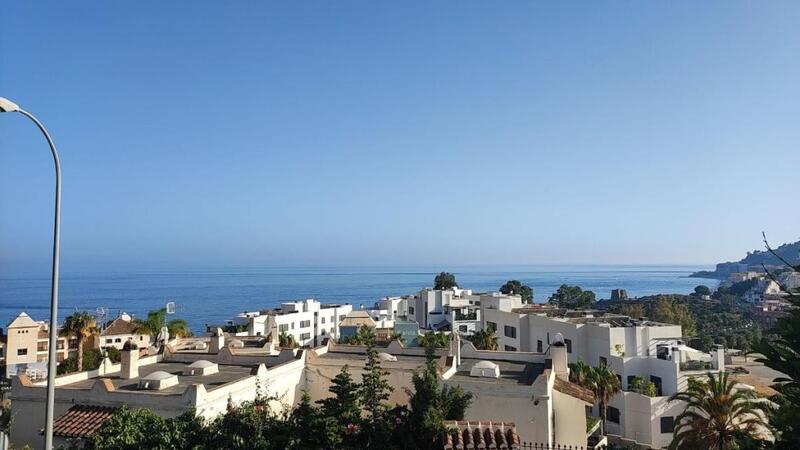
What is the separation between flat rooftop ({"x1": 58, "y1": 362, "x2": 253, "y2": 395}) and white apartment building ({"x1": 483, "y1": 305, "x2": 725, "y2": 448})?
2238 cm

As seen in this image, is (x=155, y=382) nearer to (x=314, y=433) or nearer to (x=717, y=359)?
(x=314, y=433)

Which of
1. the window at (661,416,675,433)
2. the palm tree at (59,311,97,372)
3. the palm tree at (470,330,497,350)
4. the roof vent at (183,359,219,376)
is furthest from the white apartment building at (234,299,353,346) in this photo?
the roof vent at (183,359,219,376)

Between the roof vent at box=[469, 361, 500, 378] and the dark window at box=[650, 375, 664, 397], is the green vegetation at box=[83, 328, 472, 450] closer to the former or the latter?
the roof vent at box=[469, 361, 500, 378]

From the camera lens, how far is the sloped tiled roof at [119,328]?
209 ft

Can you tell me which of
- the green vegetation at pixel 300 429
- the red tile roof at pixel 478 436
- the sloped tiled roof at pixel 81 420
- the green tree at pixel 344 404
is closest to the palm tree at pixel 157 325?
the sloped tiled roof at pixel 81 420

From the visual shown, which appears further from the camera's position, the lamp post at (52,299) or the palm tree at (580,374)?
the palm tree at (580,374)

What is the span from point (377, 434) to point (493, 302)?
46808mm

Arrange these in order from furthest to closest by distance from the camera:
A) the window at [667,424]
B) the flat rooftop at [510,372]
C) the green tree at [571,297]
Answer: the green tree at [571,297] < the window at [667,424] < the flat rooftop at [510,372]

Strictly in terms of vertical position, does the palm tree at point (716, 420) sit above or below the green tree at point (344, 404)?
below

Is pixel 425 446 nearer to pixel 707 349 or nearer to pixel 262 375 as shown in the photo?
pixel 262 375

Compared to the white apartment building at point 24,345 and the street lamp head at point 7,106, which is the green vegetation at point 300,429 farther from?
the white apartment building at point 24,345

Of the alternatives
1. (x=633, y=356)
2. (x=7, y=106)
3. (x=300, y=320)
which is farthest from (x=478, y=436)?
(x=300, y=320)

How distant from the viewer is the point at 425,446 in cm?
1161

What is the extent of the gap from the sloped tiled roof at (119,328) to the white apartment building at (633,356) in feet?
147
